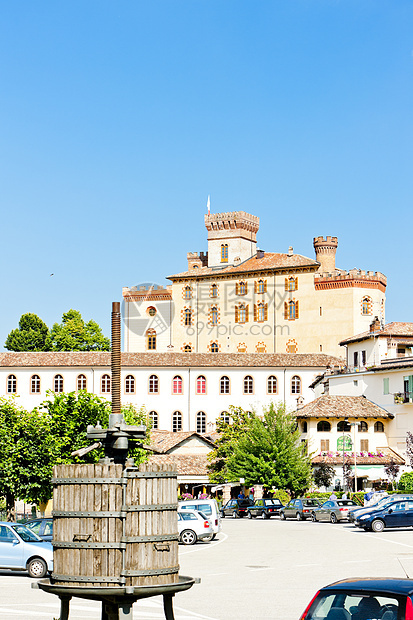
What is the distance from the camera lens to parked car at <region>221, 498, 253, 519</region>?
2375 inches

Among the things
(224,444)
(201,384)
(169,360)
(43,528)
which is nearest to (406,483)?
(224,444)

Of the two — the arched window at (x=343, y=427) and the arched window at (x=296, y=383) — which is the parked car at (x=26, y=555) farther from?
the arched window at (x=296, y=383)

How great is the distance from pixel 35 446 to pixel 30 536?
14.5m

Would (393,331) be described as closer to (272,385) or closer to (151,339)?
(272,385)

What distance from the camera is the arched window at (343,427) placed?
239 ft

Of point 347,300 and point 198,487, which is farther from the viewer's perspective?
point 347,300

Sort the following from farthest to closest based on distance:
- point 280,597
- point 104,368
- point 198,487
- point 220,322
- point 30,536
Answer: point 220,322 → point 104,368 → point 198,487 → point 30,536 → point 280,597

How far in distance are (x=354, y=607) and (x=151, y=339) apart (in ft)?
332

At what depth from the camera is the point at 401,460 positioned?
70.6m

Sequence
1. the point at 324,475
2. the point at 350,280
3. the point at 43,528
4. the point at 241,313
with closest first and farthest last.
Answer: the point at 43,528
the point at 324,475
the point at 350,280
the point at 241,313

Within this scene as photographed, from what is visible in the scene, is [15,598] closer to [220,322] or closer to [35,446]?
[35,446]

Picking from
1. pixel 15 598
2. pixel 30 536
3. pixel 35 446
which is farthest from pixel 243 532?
pixel 15 598

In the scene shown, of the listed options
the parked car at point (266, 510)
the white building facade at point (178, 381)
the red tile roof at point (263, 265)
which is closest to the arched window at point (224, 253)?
the red tile roof at point (263, 265)

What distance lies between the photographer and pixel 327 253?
111 meters
